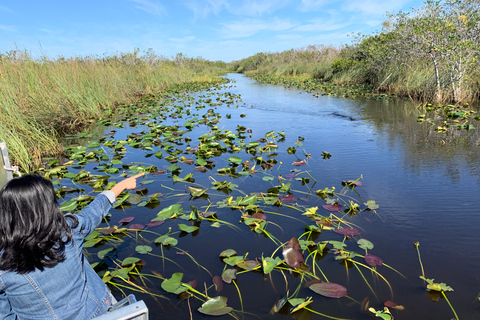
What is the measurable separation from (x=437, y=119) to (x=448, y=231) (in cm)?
553

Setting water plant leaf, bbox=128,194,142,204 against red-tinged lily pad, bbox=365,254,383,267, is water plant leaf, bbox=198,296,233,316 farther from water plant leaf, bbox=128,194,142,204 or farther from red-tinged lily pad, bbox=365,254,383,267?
water plant leaf, bbox=128,194,142,204

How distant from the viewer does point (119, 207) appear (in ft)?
10.9

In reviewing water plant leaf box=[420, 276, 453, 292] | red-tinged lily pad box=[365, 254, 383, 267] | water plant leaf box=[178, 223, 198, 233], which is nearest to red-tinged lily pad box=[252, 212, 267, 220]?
water plant leaf box=[178, 223, 198, 233]

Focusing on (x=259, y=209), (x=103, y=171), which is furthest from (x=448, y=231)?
(x=103, y=171)

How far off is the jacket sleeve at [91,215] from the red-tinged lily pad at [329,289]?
1346 mm

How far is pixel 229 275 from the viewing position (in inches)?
85.7

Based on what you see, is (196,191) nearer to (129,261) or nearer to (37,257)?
(129,261)

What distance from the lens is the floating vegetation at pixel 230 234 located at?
2.03m

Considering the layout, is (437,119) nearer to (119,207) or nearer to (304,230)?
(304,230)

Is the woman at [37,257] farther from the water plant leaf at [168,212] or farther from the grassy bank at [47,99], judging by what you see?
the grassy bank at [47,99]

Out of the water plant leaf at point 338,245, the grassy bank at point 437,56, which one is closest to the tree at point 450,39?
the grassy bank at point 437,56

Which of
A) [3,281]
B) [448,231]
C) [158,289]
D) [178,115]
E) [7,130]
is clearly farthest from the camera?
[178,115]

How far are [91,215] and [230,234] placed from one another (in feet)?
5.06

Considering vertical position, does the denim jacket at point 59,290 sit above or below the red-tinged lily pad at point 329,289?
above
